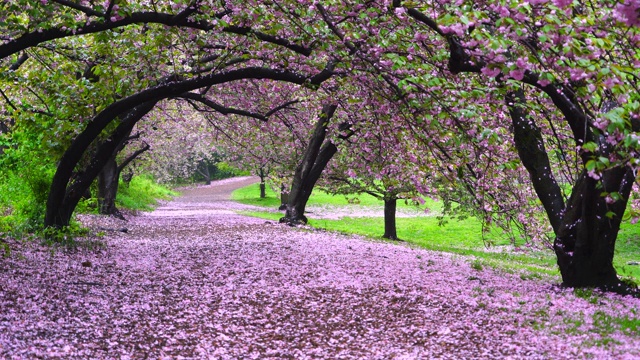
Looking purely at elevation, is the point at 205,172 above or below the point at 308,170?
above

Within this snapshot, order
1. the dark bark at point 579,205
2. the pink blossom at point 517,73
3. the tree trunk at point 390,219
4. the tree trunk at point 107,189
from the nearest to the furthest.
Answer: the pink blossom at point 517,73
the dark bark at point 579,205
the tree trunk at point 107,189
the tree trunk at point 390,219

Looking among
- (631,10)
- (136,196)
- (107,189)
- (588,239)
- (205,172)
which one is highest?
(205,172)

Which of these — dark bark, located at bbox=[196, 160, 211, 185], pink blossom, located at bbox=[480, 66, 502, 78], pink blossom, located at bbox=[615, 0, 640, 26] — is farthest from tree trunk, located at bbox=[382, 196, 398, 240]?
dark bark, located at bbox=[196, 160, 211, 185]

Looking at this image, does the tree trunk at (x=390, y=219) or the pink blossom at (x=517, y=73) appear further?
the tree trunk at (x=390, y=219)

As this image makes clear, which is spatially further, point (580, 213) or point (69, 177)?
point (69, 177)

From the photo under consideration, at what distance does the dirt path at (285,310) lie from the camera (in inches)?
274

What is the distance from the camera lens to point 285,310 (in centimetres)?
902

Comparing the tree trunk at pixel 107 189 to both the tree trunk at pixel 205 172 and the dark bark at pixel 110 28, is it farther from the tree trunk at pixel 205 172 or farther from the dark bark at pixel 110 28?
the tree trunk at pixel 205 172

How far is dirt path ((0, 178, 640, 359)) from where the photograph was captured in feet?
22.8

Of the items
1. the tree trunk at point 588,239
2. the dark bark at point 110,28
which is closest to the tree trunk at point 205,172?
the dark bark at point 110,28

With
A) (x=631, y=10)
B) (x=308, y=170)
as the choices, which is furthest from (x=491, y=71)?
(x=308, y=170)

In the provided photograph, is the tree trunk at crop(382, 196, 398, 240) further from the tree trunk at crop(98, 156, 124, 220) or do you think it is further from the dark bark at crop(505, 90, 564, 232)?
the dark bark at crop(505, 90, 564, 232)

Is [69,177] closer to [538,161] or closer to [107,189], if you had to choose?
[538,161]

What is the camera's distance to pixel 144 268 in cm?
1217
